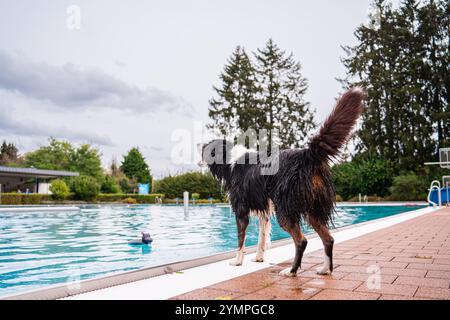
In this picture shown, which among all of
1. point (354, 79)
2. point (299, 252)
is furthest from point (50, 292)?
point (354, 79)

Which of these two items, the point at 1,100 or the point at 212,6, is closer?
the point at 212,6

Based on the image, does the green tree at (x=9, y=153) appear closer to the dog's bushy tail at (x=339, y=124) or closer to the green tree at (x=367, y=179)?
the green tree at (x=367, y=179)

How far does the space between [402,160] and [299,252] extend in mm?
27076

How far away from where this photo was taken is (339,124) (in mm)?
3219

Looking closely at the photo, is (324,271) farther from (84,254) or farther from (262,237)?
(84,254)

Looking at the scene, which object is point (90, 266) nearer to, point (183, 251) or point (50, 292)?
point (183, 251)

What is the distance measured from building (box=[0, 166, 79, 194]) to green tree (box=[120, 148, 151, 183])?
564 inches

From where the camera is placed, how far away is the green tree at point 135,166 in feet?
174

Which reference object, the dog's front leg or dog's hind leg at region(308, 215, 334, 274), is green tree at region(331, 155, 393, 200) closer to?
the dog's front leg

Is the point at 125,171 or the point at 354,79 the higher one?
the point at 354,79

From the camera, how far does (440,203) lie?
16.5 m

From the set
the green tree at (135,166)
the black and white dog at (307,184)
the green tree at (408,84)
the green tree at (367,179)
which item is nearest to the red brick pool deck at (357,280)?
the black and white dog at (307,184)

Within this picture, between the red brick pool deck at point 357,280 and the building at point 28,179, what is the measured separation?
111 ft

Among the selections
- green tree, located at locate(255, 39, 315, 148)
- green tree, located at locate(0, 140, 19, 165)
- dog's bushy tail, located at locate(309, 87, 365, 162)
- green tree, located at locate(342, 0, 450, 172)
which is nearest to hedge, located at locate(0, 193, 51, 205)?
green tree, located at locate(255, 39, 315, 148)
